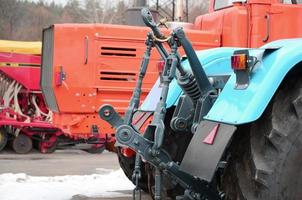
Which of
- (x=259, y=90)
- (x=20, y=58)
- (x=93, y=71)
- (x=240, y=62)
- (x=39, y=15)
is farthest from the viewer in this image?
(x=39, y=15)

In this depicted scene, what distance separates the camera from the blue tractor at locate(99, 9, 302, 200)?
145 inches

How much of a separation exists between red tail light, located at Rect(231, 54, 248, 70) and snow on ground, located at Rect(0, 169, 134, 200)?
4442 mm

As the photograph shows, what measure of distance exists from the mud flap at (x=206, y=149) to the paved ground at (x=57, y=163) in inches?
284

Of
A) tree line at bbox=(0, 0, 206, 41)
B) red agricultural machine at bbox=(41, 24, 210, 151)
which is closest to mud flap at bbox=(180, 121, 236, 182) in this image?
red agricultural machine at bbox=(41, 24, 210, 151)

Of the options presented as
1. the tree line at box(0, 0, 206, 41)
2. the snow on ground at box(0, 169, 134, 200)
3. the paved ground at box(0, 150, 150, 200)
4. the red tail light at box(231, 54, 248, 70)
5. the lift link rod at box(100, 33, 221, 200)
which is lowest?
the paved ground at box(0, 150, 150, 200)

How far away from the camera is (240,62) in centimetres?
395

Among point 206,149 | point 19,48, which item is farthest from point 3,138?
point 206,149

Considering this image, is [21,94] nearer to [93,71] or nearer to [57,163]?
[57,163]

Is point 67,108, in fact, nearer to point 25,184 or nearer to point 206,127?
point 25,184

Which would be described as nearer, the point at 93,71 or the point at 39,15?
the point at 93,71

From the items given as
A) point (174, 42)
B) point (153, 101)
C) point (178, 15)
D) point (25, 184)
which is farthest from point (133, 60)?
point (174, 42)

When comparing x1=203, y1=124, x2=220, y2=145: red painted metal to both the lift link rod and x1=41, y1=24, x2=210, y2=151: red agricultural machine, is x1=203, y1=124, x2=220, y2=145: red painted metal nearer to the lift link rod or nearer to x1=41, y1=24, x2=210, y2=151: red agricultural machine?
the lift link rod

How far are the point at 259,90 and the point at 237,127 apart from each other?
28cm

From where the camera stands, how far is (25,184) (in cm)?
884
